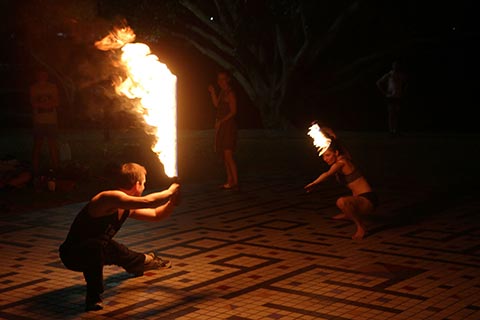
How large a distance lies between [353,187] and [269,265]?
2.29 metres

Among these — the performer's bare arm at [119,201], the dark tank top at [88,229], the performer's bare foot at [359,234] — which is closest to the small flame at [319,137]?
the performer's bare foot at [359,234]

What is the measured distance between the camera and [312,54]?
26141mm

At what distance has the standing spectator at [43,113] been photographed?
15359 mm

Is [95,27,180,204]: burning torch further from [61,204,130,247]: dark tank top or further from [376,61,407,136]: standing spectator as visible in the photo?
[376,61,407,136]: standing spectator

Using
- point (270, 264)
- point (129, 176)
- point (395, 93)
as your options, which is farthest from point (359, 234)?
point (395, 93)

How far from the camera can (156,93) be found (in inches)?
285

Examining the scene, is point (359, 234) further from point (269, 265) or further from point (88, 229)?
point (88, 229)

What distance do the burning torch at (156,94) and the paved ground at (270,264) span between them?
119 centimetres

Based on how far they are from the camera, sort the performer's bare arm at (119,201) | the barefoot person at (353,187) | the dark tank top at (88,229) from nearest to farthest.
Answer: the performer's bare arm at (119,201) → the dark tank top at (88,229) → the barefoot person at (353,187)

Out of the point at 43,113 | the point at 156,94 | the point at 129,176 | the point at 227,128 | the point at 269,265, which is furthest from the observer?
the point at 43,113

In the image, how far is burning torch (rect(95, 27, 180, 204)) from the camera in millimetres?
6910

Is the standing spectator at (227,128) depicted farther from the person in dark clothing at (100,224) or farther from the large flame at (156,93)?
the person in dark clothing at (100,224)

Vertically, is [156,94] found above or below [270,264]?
above

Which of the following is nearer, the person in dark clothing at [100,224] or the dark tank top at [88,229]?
the person in dark clothing at [100,224]
